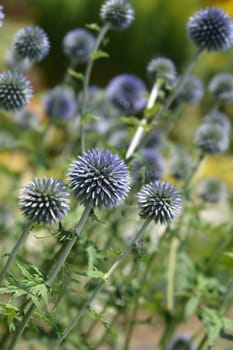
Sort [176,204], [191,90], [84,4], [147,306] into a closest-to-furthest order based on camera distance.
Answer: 1. [176,204]
2. [147,306]
3. [191,90]
4. [84,4]

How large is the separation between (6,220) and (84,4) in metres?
6.86

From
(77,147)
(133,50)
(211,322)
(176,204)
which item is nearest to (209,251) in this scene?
(77,147)

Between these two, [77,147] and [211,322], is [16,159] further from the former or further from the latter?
[211,322]

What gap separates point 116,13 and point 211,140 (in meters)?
0.76

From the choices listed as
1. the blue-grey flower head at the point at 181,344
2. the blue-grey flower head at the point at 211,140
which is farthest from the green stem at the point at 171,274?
the blue-grey flower head at the point at 211,140

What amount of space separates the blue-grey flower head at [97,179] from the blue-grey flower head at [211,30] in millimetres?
1093

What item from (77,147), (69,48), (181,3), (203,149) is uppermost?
(181,3)

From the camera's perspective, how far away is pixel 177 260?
300cm

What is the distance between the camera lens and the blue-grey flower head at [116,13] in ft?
8.32

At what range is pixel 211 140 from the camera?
2.94 meters

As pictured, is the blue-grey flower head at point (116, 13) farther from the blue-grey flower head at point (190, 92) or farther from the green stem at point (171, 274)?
the green stem at point (171, 274)

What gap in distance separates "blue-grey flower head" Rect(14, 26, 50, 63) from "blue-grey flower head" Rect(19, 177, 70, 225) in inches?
33.0

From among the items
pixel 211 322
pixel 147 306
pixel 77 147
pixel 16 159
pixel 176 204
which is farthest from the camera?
pixel 16 159

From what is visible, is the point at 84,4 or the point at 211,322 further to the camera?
the point at 84,4
